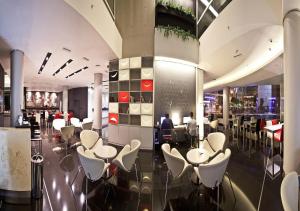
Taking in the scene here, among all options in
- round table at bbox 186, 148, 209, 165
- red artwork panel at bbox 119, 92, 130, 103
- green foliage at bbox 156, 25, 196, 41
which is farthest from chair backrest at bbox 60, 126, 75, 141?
green foliage at bbox 156, 25, 196, 41

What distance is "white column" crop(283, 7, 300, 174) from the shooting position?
3066 millimetres

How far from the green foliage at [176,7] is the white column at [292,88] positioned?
4.77 meters

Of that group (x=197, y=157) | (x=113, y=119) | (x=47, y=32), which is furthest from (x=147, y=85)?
(x=197, y=157)

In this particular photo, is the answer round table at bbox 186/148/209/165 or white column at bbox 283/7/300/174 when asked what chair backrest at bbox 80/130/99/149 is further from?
white column at bbox 283/7/300/174

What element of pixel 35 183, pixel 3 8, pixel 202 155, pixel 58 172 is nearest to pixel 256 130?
pixel 202 155

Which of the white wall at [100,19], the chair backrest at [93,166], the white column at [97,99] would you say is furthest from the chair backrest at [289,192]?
the white column at [97,99]

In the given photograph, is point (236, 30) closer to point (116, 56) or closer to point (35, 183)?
point (116, 56)

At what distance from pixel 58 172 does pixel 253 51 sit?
6.96 meters

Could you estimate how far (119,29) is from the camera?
7012 mm

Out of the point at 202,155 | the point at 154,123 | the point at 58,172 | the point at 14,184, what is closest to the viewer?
the point at 14,184

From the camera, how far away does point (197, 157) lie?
3.84m

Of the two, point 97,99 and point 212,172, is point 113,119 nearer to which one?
point 97,99

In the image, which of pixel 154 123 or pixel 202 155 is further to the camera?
pixel 154 123

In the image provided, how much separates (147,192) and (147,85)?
4004mm
